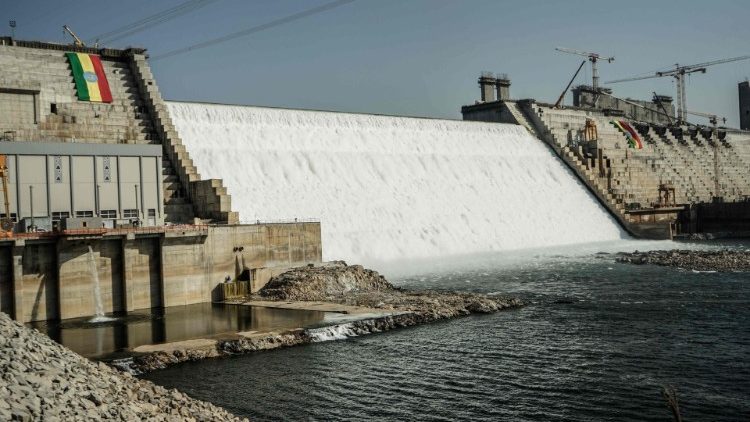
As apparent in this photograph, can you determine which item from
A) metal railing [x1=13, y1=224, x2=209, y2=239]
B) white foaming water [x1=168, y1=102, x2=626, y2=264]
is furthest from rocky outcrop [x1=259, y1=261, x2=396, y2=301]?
white foaming water [x1=168, y1=102, x2=626, y2=264]

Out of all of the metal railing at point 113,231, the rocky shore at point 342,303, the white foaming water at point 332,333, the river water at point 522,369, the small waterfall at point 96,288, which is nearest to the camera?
the river water at point 522,369

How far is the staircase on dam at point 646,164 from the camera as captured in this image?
7262 cm

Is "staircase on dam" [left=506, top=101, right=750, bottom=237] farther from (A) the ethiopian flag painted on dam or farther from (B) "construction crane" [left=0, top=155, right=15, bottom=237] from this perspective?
(B) "construction crane" [left=0, top=155, right=15, bottom=237]

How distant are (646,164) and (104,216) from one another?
6477cm

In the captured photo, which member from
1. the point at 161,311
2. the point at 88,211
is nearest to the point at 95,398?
the point at 161,311

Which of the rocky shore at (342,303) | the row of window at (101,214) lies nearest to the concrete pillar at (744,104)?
the rocky shore at (342,303)

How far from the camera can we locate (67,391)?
14.1 m

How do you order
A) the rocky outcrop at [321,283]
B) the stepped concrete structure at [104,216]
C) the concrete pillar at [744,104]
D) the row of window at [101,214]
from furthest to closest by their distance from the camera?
the concrete pillar at [744,104], the rocky outcrop at [321,283], the row of window at [101,214], the stepped concrete structure at [104,216]

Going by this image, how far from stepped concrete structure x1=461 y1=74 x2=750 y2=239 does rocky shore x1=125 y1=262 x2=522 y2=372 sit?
132 feet

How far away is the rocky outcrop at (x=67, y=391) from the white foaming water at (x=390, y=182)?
89.9ft

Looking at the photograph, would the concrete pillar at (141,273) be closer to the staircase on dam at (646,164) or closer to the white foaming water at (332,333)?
the white foaming water at (332,333)

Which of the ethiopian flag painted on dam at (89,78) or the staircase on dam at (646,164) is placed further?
the staircase on dam at (646,164)

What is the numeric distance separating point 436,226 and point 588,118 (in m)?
37.1

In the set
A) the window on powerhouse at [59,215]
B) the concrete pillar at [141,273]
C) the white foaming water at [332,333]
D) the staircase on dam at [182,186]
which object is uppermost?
the staircase on dam at [182,186]
